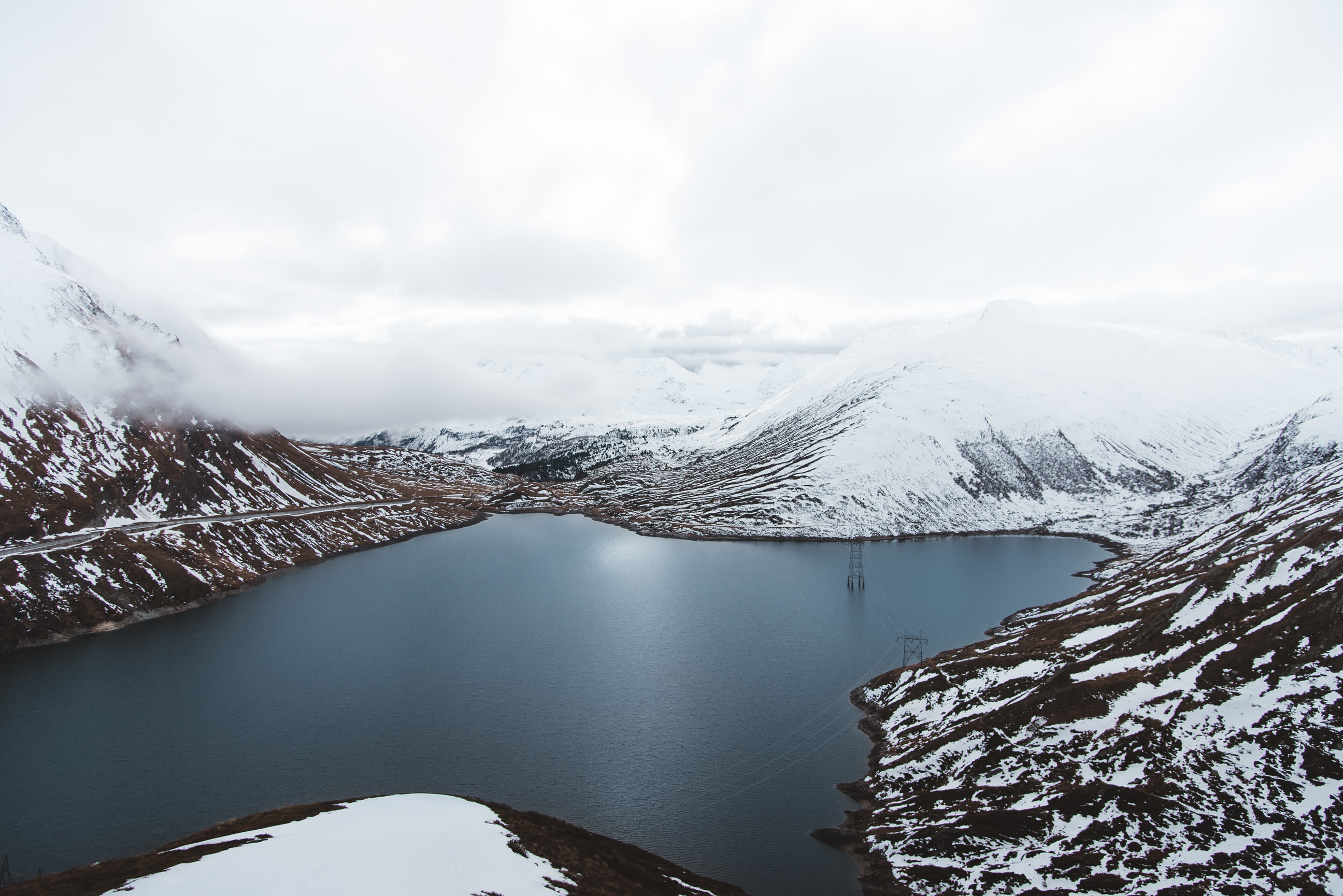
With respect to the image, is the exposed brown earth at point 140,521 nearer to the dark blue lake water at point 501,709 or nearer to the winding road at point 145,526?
the winding road at point 145,526

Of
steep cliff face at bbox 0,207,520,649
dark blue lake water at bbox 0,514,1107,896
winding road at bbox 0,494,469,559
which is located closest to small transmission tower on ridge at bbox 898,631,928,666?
dark blue lake water at bbox 0,514,1107,896

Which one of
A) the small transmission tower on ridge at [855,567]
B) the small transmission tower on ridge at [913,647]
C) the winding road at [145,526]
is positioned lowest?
the small transmission tower on ridge at [913,647]

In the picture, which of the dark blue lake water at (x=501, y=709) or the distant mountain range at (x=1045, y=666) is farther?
the dark blue lake water at (x=501, y=709)

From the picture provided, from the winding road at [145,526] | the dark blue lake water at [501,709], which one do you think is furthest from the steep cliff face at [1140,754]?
the winding road at [145,526]

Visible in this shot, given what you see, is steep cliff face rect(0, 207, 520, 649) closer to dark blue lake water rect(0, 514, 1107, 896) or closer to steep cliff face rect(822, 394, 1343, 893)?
dark blue lake water rect(0, 514, 1107, 896)

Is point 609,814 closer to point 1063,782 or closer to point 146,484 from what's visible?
point 1063,782

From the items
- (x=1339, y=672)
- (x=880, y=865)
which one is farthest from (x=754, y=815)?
(x=1339, y=672)
